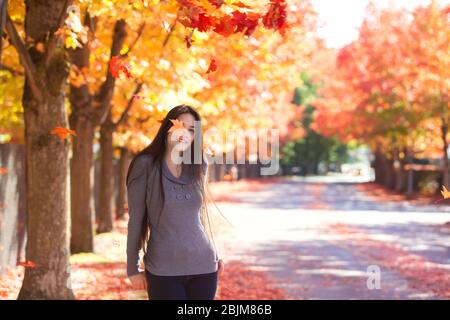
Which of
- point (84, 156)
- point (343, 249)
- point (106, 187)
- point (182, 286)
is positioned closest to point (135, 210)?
point (182, 286)

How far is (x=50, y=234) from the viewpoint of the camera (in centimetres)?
848

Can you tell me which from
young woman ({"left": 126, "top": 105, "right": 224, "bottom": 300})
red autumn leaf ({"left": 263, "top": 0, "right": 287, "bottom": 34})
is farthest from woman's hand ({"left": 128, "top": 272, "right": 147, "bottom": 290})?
red autumn leaf ({"left": 263, "top": 0, "right": 287, "bottom": 34})

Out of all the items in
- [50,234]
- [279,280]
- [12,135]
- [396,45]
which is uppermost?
[396,45]

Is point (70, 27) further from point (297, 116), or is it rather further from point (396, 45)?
point (297, 116)

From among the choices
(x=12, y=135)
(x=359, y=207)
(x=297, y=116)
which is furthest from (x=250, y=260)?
(x=297, y=116)

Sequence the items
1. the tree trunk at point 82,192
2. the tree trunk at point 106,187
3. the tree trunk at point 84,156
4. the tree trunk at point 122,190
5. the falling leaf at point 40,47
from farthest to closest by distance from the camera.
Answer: the tree trunk at point 122,190, the tree trunk at point 106,187, the tree trunk at point 82,192, the tree trunk at point 84,156, the falling leaf at point 40,47

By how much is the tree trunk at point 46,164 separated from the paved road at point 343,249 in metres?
3.37

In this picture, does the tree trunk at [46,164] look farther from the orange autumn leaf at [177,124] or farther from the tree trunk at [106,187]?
the tree trunk at [106,187]

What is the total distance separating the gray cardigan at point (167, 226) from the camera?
14.3ft

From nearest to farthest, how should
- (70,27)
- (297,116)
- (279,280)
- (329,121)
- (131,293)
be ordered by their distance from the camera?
(70,27) → (131,293) → (279,280) → (329,121) → (297,116)

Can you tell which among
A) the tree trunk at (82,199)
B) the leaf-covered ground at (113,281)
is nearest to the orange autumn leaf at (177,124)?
the leaf-covered ground at (113,281)

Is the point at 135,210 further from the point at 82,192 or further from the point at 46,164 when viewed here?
the point at 82,192

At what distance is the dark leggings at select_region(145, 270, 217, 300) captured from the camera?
434 cm

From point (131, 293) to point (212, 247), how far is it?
5.89m
